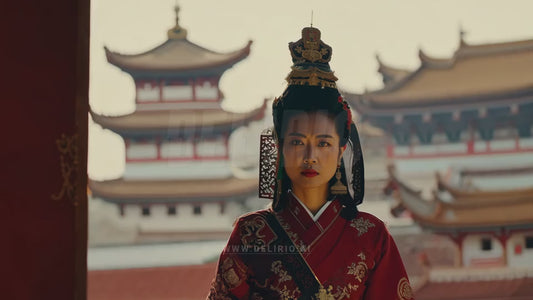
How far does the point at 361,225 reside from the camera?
2.10m

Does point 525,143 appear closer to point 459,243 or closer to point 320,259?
point 459,243

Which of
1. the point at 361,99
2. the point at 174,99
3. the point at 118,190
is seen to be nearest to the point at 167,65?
the point at 174,99

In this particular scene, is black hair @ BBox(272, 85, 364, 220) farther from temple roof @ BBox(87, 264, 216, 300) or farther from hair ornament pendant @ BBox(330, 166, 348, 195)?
temple roof @ BBox(87, 264, 216, 300)

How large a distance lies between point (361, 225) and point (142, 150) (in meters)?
2.36

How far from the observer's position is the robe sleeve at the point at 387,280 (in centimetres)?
206

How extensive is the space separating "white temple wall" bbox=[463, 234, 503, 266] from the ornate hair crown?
322 centimetres

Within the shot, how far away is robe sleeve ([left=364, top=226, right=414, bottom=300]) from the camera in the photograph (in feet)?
6.75

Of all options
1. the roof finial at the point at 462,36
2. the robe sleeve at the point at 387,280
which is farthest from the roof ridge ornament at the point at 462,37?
the robe sleeve at the point at 387,280

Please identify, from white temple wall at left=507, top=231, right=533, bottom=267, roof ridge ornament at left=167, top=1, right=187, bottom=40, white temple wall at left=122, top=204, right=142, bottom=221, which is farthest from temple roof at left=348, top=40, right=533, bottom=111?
white temple wall at left=122, top=204, right=142, bottom=221

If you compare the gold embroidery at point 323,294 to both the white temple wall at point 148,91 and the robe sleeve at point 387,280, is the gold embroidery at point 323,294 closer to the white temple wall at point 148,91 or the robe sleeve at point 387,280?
the robe sleeve at point 387,280

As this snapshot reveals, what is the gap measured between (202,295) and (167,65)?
140 centimetres

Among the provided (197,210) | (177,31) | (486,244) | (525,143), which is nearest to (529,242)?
(486,244)

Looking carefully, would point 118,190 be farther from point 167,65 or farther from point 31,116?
point 31,116

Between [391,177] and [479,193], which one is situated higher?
[391,177]
